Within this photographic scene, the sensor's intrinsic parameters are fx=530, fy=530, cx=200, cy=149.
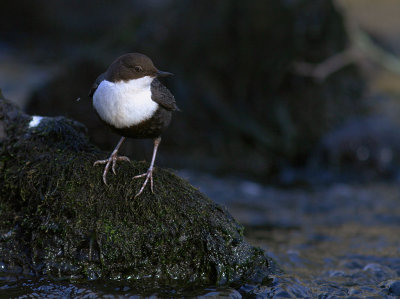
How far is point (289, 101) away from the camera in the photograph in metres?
8.05

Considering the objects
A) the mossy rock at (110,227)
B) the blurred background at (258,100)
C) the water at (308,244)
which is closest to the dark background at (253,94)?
the blurred background at (258,100)

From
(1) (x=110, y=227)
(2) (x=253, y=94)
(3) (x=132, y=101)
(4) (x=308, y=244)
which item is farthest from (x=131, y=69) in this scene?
(2) (x=253, y=94)

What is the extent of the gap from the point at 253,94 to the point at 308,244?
3184 mm

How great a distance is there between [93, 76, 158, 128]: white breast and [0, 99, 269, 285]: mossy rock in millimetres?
381

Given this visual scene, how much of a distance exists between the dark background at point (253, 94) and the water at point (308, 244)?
1.73ft

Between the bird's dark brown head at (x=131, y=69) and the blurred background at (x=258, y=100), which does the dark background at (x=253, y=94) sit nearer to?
the blurred background at (x=258, y=100)

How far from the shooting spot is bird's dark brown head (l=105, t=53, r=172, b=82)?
3.50 meters

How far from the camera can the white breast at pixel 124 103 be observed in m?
3.41

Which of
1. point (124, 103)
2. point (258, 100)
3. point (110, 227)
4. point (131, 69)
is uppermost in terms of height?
point (258, 100)

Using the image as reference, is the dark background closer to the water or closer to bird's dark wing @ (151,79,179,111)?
the water

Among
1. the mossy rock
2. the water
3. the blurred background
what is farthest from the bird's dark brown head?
the blurred background

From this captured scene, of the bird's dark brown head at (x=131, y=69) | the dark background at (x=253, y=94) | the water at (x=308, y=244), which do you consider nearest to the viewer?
the water at (x=308, y=244)

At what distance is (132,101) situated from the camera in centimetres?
344

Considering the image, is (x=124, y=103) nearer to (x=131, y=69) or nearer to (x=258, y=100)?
(x=131, y=69)
